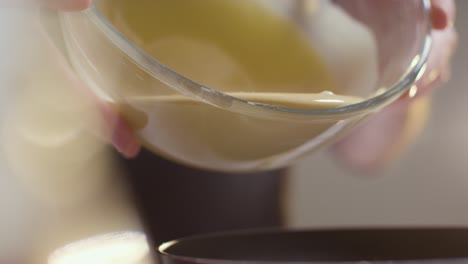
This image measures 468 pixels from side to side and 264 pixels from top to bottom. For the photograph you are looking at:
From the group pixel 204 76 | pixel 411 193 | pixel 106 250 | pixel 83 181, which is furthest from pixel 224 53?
pixel 411 193

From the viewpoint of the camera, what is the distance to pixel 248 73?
16.8 inches

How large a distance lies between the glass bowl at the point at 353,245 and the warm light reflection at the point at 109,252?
7cm

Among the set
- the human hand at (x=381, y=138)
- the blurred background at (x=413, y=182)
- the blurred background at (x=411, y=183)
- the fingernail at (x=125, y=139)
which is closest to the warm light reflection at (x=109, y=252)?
the fingernail at (x=125, y=139)

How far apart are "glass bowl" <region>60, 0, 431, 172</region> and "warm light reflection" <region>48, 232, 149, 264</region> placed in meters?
0.07

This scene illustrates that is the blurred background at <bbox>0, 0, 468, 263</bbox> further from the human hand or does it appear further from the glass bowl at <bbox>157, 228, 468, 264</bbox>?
the glass bowl at <bbox>157, 228, 468, 264</bbox>

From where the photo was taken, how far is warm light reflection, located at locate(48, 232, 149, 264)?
1.28 ft

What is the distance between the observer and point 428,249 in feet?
1.30

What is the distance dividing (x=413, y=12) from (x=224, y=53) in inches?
5.7

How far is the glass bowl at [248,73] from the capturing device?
0.30 metres

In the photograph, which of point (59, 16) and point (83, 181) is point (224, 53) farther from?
point (83, 181)

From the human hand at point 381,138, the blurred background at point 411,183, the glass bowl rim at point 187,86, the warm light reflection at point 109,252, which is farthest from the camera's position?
the blurred background at point 411,183

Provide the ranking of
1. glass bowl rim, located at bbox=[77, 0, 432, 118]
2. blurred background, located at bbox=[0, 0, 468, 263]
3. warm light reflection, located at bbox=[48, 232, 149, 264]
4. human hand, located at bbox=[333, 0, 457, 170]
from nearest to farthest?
1. glass bowl rim, located at bbox=[77, 0, 432, 118]
2. warm light reflection, located at bbox=[48, 232, 149, 264]
3. human hand, located at bbox=[333, 0, 457, 170]
4. blurred background, located at bbox=[0, 0, 468, 263]

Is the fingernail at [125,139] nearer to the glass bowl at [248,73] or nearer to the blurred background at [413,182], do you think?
the glass bowl at [248,73]

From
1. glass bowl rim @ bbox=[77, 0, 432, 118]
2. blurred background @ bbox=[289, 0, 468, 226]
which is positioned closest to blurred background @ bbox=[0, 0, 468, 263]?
blurred background @ bbox=[289, 0, 468, 226]
